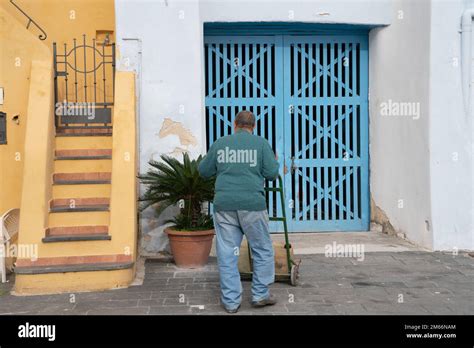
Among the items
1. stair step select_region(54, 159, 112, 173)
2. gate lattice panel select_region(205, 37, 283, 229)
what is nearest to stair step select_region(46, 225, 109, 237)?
stair step select_region(54, 159, 112, 173)

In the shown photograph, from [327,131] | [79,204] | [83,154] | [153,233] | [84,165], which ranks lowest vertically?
[153,233]

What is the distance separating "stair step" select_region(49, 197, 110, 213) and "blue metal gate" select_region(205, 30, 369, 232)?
266 centimetres

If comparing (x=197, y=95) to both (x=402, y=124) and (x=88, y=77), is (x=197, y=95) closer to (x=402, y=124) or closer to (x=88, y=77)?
(x=88, y=77)

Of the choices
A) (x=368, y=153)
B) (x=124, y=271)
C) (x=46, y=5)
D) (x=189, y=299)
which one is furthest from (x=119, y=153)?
(x=368, y=153)

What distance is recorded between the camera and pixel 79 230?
7.21 m

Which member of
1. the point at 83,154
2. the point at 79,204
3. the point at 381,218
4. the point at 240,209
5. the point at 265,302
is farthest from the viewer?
the point at 381,218

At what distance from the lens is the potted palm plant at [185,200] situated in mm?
7633

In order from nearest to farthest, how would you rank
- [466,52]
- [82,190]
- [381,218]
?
[82,190] → [466,52] → [381,218]

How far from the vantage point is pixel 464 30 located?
8312 mm

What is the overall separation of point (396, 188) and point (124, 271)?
14.7 ft

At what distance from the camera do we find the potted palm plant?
763cm

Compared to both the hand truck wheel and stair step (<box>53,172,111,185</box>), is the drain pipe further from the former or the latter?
stair step (<box>53,172,111,185</box>)

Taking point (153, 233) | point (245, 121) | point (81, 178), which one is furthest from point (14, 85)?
point (245, 121)

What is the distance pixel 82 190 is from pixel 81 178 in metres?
Answer: 0.19
